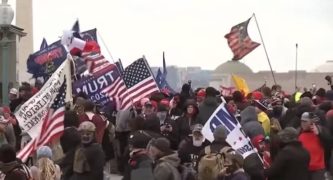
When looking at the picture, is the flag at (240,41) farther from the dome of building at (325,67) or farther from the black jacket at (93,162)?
the dome of building at (325,67)

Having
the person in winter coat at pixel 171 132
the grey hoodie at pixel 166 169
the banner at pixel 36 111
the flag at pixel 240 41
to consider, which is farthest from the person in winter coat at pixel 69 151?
the flag at pixel 240 41

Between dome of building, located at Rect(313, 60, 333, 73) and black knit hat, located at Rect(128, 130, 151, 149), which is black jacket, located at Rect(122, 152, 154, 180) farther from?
dome of building, located at Rect(313, 60, 333, 73)

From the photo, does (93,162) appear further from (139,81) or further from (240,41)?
(240,41)

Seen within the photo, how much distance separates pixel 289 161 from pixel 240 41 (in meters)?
16.4

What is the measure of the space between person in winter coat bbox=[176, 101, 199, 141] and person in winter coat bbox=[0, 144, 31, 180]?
Answer: 481 centimetres

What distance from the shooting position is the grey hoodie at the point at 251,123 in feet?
40.2

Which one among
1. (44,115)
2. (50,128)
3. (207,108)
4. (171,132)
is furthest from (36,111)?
(207,108)

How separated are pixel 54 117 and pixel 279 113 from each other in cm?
580

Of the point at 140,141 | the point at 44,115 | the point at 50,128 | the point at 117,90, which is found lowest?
the point at 140,141

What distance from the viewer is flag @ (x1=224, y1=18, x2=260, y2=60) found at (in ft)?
85.5

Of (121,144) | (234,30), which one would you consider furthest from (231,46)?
(121,144)

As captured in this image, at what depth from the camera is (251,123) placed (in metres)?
12.5

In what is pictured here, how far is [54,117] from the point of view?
1063 cm

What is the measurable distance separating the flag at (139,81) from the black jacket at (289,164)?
16.6 feet
